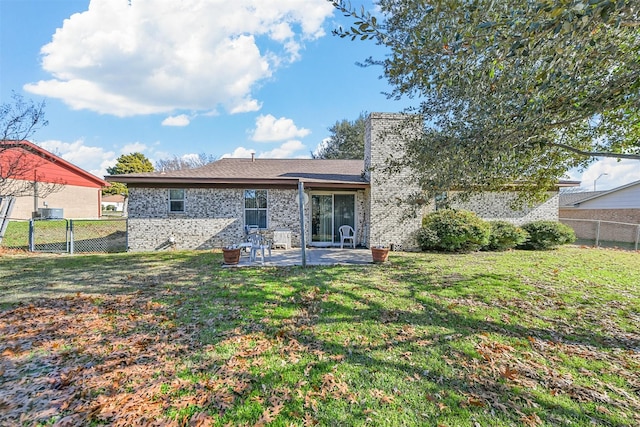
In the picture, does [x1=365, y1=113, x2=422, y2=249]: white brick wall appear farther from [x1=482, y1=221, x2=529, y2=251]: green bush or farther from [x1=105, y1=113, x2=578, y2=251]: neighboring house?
[x1=482, y1=221, x2=529, y2=251]: green bush

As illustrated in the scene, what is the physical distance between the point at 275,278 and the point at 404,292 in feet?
10.3

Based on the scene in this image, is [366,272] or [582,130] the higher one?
[582,130]

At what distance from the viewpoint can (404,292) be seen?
590 centimetres

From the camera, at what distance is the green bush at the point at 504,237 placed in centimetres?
1129

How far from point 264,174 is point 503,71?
9.87 metres

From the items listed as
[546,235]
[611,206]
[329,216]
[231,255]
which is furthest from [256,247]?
[611,206]

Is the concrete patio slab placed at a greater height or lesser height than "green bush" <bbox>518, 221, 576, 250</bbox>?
lesser

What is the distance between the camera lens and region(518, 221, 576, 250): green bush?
38.5ft

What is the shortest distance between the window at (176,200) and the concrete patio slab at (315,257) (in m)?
3.73

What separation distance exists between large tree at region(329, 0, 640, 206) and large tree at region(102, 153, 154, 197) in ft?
127

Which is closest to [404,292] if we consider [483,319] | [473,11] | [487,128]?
[483,319]

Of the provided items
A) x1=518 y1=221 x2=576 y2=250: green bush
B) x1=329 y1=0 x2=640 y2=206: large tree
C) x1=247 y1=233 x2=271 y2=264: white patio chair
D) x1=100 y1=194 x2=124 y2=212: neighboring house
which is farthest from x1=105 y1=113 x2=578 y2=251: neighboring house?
x1=100 y1=194 x2=124 y2=212: neighboring house

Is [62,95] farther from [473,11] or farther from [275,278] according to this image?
[473,11]

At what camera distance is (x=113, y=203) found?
152 feet
